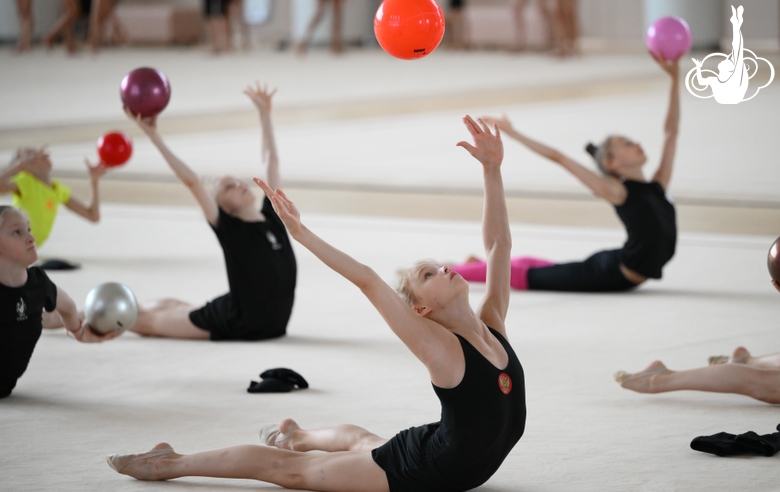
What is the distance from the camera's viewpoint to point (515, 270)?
19.3 feet

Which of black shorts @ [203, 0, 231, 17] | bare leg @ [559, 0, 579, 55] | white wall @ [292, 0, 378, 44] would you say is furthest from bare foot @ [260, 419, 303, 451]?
white wall @ [292, 0, 378, 44]

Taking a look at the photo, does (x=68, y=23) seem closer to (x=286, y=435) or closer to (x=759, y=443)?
(x=286, y=435)

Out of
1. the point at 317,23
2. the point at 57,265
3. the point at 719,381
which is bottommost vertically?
the point at 57,265

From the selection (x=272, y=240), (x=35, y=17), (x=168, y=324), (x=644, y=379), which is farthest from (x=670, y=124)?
(x=35, y=17)

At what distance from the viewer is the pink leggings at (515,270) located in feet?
19.4

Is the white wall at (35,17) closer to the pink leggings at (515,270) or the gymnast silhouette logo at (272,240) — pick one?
the pink leggings at (515,270)

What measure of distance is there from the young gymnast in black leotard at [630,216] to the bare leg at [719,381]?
5.93 feet

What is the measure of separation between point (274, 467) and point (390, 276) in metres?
3.04

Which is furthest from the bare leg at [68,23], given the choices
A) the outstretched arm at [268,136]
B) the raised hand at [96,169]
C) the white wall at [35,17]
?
the outstretched arm at [268,136]

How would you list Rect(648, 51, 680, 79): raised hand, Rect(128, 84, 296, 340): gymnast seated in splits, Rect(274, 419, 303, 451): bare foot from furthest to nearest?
Rect(648, 51, 680, 79): raised hand < Rect(128, 84, 296, 340): gymnast seated in splits < Rect(274, 419, 303, 451): bare foot

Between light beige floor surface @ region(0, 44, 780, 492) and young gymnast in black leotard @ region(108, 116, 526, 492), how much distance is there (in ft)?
0.42

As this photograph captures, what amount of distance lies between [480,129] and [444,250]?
12.2 ft

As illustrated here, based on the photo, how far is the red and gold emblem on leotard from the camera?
295 cm

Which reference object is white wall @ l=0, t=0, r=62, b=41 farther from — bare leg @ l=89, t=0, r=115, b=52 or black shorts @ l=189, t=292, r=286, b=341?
black shorts @ l=189, t=292, r=286, b=341
